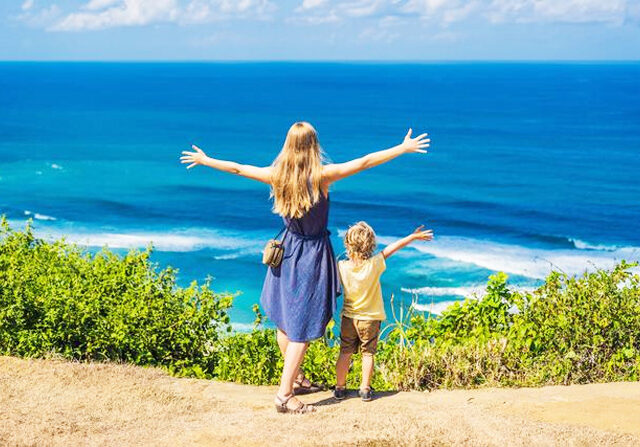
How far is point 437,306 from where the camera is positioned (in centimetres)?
2978

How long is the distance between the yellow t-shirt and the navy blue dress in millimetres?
141

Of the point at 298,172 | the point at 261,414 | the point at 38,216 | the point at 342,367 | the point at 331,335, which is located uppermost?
the point at 38,216

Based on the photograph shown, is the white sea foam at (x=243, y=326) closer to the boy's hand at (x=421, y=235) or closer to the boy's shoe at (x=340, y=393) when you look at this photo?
the boy's shoe at (x=340, y=393)

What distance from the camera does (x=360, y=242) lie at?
21.2 feet

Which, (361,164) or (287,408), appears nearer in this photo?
(361,164)

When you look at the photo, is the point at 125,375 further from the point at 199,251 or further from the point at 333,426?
the point at 199,251

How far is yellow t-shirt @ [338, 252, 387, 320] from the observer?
21.4 ft

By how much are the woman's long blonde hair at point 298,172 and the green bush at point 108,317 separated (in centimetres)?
232

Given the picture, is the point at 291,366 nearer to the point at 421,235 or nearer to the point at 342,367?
the point at 342,367

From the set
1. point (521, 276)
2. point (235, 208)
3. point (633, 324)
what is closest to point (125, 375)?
point (633, 324)

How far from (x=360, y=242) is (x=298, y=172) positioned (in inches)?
31.8

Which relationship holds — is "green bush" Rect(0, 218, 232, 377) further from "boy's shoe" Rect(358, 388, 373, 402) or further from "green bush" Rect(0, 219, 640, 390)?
"boy's shoe" Rect(358, 388, 373, 402)

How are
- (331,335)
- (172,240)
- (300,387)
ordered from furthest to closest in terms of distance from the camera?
1. (172,240)
2. (331,335)
3. (300,387)

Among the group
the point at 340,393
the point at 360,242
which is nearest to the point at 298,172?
the point at 360,242
